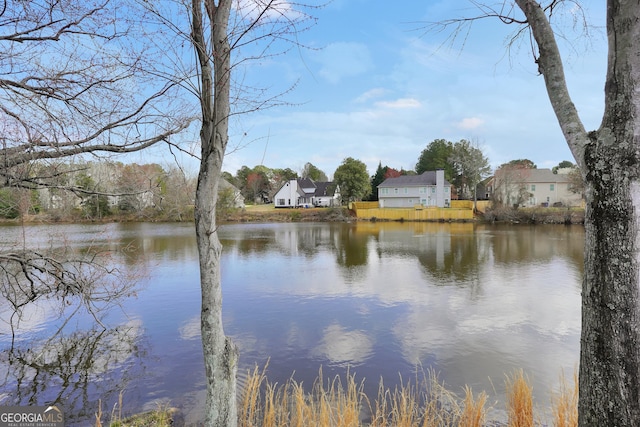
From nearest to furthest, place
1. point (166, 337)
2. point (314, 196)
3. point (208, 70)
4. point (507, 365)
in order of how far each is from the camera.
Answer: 1. point (208, 70)
2. point (507, 365)
3. point (166, 337)
4. point (314, 196)

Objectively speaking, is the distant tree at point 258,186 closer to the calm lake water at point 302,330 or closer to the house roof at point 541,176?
the house roof at point 541,176

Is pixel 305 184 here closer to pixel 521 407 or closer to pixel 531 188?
pixel 531 188

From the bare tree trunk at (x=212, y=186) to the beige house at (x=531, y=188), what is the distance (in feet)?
150

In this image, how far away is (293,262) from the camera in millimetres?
18484

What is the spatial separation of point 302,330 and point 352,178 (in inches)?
1650

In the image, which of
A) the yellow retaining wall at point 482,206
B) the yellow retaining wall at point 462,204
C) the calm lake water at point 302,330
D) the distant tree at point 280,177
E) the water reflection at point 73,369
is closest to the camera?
the water reflection at point 73,369

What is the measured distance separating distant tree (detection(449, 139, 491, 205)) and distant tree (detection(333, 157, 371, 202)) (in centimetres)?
1446

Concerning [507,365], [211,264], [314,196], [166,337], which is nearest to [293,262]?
[166,337]

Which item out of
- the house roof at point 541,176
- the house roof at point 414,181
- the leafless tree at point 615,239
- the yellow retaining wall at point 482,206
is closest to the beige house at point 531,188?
the house roof at point 541,176

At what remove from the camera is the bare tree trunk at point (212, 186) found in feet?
7.98

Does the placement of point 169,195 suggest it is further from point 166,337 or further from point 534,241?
point 534,241

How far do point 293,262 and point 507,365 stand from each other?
12499 mm

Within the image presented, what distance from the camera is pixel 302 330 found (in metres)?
8.97

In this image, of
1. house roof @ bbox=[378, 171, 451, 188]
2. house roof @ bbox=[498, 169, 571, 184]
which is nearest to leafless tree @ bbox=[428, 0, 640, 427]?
house roof @ bbox=[378, 171, 451, 188]
